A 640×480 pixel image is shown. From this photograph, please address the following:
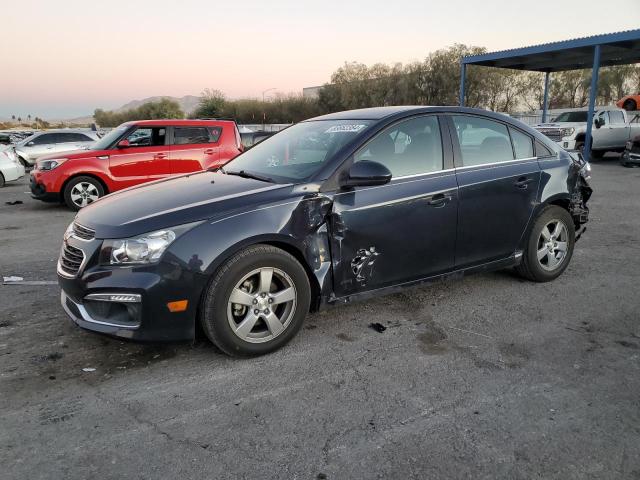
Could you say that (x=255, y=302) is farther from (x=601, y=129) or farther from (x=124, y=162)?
(x=601, y=129)

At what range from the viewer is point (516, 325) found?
402cm

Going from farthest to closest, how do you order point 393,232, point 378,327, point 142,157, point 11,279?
point 142,157 → point 11,279 → point 378,327 → point 393,232

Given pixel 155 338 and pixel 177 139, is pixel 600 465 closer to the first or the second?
pixel 155 338

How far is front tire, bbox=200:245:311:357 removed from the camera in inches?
128

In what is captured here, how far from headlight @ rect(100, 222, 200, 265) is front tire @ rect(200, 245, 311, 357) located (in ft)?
1.20

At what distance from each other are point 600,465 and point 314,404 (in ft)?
4.72

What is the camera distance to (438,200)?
405cm

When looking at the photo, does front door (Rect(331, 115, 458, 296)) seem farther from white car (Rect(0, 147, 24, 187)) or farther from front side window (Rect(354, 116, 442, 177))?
white car (Rect(0, 147, 24, 187))

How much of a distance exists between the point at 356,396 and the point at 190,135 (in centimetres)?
794

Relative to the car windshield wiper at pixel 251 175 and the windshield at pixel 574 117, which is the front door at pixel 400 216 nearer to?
the car windshield wiper at pixel 251 175

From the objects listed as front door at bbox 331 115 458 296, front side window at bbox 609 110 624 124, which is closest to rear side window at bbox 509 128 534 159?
front door at bbox 331 115 458 296

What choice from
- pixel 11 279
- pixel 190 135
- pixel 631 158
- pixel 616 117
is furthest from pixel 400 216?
pixel 616 117

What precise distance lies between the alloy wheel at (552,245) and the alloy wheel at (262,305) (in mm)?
2693

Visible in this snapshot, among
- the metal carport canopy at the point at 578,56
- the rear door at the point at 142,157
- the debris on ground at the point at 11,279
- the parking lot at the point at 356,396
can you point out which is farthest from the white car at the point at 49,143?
the metal carport canopy at the point at 578,56
